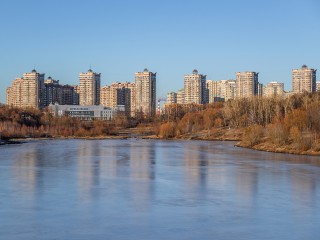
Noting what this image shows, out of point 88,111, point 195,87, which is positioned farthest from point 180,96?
point 88,111

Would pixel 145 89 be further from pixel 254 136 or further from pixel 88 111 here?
pixel 254 136

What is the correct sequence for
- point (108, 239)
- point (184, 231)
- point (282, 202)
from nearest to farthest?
1. point (108, 239)
2. point (184, 231)
3. point (282, 202)

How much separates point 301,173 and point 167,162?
694 cm

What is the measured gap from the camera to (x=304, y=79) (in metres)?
92.9

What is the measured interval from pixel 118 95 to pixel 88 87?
10.0 metres

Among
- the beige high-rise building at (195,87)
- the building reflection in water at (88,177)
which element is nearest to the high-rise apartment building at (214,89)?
the beige high-rise building at (195,87)

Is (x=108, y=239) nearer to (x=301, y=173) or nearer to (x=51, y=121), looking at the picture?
(x=301, y=173)

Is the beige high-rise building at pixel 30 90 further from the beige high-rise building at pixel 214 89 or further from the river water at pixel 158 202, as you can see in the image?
the river water at pixel 158 202

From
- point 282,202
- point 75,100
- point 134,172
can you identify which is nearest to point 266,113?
point 134,172

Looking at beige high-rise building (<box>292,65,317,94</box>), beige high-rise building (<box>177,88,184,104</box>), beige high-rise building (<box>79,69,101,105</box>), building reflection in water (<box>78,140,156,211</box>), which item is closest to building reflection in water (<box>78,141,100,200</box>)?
building reflection in water (<box>78,140,156,211</box>)

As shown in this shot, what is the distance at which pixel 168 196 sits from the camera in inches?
434

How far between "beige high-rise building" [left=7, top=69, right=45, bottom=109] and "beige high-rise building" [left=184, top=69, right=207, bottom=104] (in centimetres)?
3951

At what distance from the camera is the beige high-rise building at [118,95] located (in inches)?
4323

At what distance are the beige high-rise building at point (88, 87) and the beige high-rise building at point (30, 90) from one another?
34.7ft
